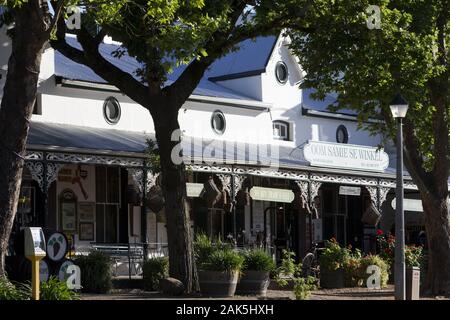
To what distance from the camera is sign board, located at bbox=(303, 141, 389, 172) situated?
31.6 m

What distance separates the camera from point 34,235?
15.1 metres

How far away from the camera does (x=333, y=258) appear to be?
85.6 feet

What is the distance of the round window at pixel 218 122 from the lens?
108ft

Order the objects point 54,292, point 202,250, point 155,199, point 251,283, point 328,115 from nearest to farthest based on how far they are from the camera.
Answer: point 54,292 < point 251,283 < point 202,250 < point 155,199 < point 328,115

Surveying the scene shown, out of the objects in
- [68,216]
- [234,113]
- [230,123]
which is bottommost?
[68,216]

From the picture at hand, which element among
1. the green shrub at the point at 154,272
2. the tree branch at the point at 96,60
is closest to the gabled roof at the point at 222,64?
the green shrub at the point at 154,272

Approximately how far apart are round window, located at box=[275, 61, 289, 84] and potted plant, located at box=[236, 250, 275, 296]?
552 inches

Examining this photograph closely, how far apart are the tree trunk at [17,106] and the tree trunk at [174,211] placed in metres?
5.00

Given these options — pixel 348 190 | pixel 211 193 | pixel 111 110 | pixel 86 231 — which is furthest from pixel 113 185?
pixel 348 190

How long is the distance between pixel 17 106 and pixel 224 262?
6.86 meters

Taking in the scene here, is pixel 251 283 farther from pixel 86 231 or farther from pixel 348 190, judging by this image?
pixel 348 190

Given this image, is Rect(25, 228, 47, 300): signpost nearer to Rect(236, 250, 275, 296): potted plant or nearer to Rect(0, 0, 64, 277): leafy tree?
Rect(0, 0, 64, 277): leafy tree

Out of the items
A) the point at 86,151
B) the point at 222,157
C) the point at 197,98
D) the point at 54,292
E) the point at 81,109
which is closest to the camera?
the point at 54,292

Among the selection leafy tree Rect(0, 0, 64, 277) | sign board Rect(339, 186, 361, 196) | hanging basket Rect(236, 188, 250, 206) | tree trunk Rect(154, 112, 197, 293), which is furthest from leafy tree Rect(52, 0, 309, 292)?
sign board Rect(339, 186, 361, 196)
